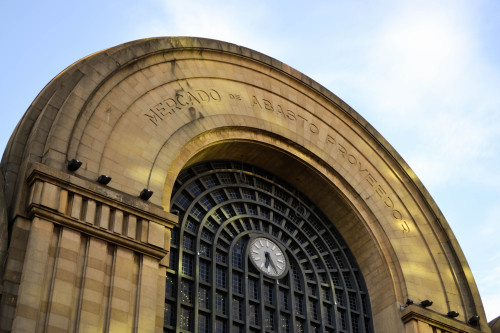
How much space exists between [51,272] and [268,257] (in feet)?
33.6

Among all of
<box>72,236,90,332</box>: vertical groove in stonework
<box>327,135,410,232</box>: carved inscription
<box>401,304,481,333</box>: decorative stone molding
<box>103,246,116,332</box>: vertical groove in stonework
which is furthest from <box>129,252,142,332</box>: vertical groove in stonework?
<box>327,135,410,232</box>: carved inscription

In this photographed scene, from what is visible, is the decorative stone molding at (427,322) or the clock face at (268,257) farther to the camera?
the decorative stone molding at (427,322)

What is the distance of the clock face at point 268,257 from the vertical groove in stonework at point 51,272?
29.3 feet

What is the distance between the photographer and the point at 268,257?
28781 mm

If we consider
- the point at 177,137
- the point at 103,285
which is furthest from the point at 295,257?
the point at 103,285

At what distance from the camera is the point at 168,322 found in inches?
964

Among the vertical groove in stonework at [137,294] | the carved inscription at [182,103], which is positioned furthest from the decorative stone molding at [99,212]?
the carved inscription at [182,103]

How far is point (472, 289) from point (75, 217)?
18472mm

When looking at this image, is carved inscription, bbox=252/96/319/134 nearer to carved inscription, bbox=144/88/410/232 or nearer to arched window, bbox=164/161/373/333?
carved inscription, bbox=144/88/410/232

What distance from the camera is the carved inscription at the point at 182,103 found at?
27.2 meters

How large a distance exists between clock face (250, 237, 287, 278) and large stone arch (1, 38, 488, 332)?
13.0 feet

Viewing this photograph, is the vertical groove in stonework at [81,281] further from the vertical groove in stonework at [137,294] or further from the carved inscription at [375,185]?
the carved inscription at [375,185]

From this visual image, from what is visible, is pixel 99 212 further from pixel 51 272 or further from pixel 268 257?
pixel 268 257

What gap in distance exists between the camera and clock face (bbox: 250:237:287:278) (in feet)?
93.5
